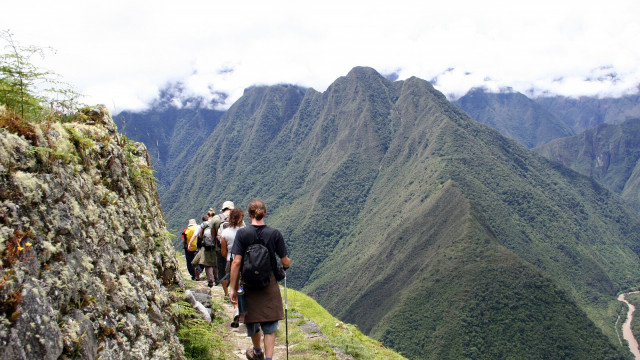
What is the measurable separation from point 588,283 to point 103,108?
204299 mm

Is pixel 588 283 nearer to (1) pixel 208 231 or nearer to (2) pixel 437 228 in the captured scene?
(2) pixel 437 228

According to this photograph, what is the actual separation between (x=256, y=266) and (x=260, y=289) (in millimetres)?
597

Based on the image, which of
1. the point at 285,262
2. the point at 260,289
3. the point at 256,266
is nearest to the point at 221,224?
the point at 260,289

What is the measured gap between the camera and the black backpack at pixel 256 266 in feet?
21.1

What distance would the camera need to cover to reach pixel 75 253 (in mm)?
5047

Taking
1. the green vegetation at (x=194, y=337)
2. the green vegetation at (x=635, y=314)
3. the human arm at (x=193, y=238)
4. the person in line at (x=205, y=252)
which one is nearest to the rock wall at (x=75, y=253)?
the green vegetation at (x=194, y=337)

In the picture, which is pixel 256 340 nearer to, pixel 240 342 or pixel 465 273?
pixel 240 342

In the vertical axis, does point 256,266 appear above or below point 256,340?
above

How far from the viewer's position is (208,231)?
40.7ft

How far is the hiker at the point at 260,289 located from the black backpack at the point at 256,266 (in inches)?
5.0

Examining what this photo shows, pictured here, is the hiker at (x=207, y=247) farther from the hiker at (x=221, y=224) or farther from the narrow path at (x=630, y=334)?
the narrow path at (x=630, y=334)

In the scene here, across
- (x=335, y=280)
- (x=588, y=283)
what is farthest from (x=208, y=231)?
(x=588, y=283)

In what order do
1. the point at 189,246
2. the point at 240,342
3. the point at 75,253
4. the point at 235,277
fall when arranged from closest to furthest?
Answer: the point at 75,253
the point at 235,277
the point at 240,342
the point at 189,246

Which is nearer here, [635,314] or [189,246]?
[189,246]
